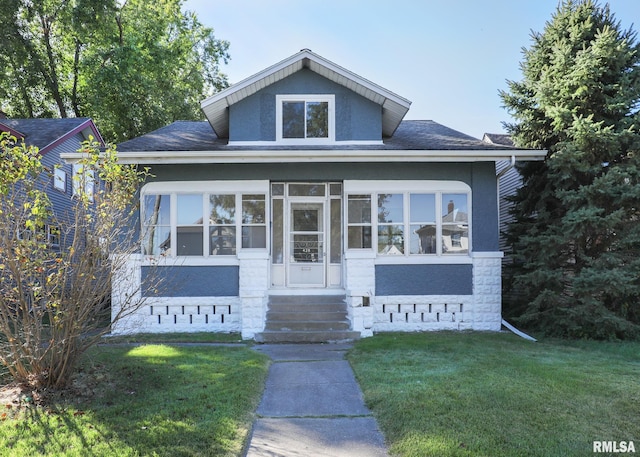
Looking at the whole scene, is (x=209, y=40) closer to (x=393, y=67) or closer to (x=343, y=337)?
(x=393, y=67)

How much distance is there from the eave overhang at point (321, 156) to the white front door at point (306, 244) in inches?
54.1

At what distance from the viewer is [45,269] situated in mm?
4367

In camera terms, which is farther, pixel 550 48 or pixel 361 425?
pixel 550 48

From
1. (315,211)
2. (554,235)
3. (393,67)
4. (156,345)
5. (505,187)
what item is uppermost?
(393,67)

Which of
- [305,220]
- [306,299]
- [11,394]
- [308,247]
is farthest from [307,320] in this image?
[11,394]

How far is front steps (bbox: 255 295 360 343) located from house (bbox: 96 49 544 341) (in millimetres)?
52

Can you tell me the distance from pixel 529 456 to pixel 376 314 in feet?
18.8

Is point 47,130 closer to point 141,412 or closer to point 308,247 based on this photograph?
point 308,247

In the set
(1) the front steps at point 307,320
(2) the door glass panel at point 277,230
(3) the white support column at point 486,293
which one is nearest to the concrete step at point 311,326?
(1) the front steps at point 307,320

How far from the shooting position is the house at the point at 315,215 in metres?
8.73

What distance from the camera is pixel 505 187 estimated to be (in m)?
Answer: 13.8

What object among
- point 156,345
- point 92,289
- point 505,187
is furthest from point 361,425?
point 505,187

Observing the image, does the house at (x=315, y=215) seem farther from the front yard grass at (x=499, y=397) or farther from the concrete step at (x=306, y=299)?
the front yard grass at (x=499, y=397)

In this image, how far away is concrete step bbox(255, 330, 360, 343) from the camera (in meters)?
7.85
